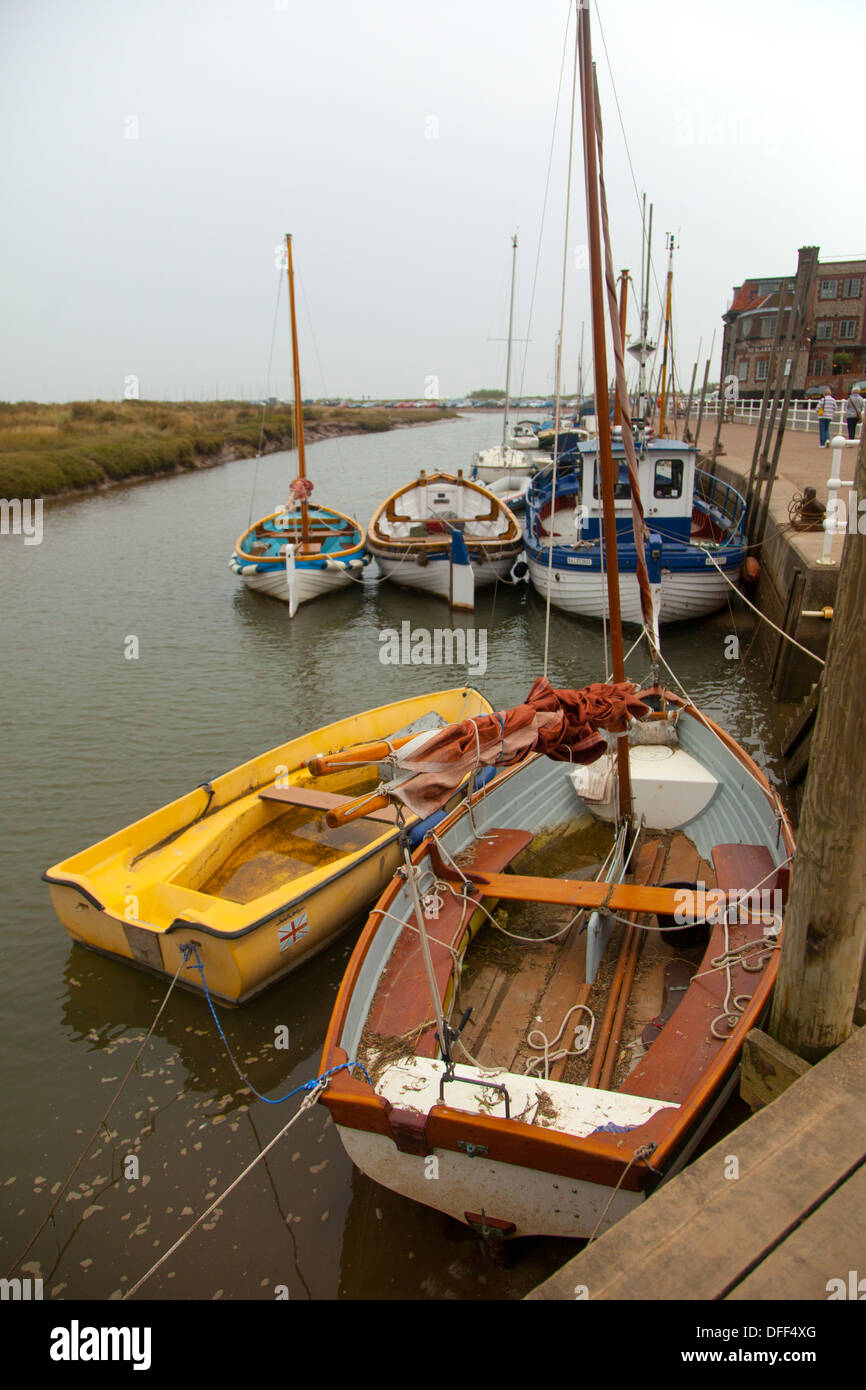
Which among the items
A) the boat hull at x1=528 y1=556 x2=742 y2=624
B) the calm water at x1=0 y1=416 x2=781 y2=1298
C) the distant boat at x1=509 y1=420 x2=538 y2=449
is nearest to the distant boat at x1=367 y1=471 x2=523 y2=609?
the calm water at x1=0 y1=416 x2=781 y2=1298

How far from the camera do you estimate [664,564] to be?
15969 mm

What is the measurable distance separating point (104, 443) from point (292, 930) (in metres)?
45.7

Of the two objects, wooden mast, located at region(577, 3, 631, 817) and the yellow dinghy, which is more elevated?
wooden mast, located at region(577, 3, 631, 817)

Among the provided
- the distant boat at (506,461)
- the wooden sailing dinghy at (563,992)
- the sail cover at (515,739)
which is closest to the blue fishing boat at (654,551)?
the wooden sailing dinghy at (563,992)

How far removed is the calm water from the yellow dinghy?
0.44 meters

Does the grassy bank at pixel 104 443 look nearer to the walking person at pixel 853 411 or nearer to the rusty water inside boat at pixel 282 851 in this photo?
the rusty water inside boat at pixel 282 851

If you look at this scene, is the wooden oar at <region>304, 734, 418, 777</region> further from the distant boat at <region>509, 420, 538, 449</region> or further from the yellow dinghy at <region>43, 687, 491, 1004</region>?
the distant boat at <region>509, 420, 538, 449</region>

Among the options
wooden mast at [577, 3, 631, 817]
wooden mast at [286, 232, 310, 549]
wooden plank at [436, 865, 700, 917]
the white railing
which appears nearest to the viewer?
wooden plank at [436, 865, 700, 917]

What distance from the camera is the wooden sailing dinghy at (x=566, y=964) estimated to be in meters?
4.04

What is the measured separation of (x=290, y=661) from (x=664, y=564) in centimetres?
775

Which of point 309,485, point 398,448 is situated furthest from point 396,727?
point 398,448

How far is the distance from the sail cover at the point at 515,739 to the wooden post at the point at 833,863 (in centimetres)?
201

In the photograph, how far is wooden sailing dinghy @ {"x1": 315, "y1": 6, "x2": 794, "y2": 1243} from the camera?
4.04 metres

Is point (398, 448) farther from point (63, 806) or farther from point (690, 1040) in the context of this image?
point (690, 1040)
